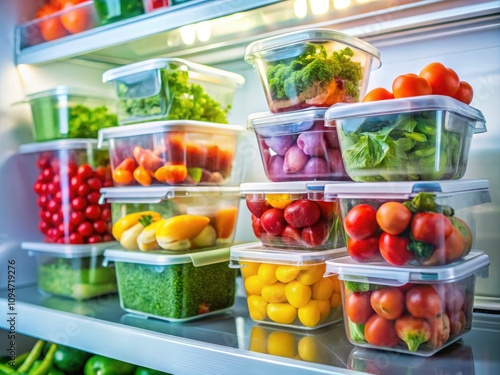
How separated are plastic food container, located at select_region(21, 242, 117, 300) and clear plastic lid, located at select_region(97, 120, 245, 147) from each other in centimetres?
27

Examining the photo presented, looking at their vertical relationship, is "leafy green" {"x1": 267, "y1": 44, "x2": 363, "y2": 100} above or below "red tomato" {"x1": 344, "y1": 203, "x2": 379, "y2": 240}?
above

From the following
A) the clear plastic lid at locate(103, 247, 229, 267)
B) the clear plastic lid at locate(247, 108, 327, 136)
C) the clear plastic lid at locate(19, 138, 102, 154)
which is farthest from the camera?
the clear plastic lid at locate(19, 138, 102, 154)

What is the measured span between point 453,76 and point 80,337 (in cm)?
83

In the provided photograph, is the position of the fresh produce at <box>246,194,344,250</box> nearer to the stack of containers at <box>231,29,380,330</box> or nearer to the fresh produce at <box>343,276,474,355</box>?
the stack of containers at <box>231,29,380,330</box>

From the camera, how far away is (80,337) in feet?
3.62

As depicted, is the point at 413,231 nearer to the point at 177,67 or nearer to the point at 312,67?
the point at 312,67

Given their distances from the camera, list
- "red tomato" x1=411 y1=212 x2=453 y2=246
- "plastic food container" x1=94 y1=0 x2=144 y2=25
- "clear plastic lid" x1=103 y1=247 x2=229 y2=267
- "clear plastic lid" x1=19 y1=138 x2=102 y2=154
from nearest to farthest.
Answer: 1. "red tomato" x1=411 y1=212 x2=453 y2=246
2. "clear plastic lid" x1=103 y1=247 x2=229 y2=267
3. "plastic food container" x1=94 y1=0 x2=144 y2=25
4. "clear plastic lid" x1=19 y1=138 x2=102 y2=154

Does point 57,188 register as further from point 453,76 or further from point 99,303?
point 453,76

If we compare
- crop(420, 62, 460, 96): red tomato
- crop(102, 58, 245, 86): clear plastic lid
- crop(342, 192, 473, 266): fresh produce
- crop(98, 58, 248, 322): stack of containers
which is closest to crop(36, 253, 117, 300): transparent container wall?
crop(98, 58, 248, 322): stack of containers

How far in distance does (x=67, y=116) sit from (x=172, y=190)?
41 cm

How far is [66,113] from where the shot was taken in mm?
1357

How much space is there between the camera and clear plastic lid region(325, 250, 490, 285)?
29.9 inches

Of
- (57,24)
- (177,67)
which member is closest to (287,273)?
(177,67)

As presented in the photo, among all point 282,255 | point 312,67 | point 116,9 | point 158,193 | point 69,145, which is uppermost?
point 116,9
